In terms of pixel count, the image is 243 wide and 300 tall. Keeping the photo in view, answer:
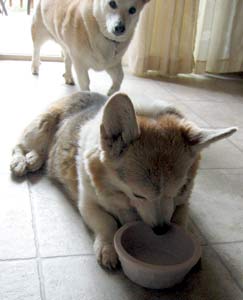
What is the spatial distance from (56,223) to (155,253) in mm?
492

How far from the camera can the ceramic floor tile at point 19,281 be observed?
1.46 metres

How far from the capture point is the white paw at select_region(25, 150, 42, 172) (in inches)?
90.2

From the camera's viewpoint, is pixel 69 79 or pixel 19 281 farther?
pixel 69 79

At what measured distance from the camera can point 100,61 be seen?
350 cm

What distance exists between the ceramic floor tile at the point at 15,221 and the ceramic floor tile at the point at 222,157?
1.10 m

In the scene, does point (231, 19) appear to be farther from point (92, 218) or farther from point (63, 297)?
point (63, 297)

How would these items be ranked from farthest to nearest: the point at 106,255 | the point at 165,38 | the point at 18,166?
the point at 165,38 → the point at 18,166 → the point at 106,255

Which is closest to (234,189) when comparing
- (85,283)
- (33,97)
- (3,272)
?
Answer: (85,283)

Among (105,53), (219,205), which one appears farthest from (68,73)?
(219,205)

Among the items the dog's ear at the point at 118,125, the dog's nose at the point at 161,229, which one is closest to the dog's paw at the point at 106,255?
the dog's nose at the point at 161,229

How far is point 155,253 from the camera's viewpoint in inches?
64.8

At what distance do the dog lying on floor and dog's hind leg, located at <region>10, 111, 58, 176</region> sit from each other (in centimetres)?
28

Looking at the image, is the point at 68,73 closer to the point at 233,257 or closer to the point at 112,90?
the point at 112,90

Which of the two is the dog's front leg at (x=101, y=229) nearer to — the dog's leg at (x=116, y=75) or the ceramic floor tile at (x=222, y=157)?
the ceramic floor tile at (x=222, y=157)
